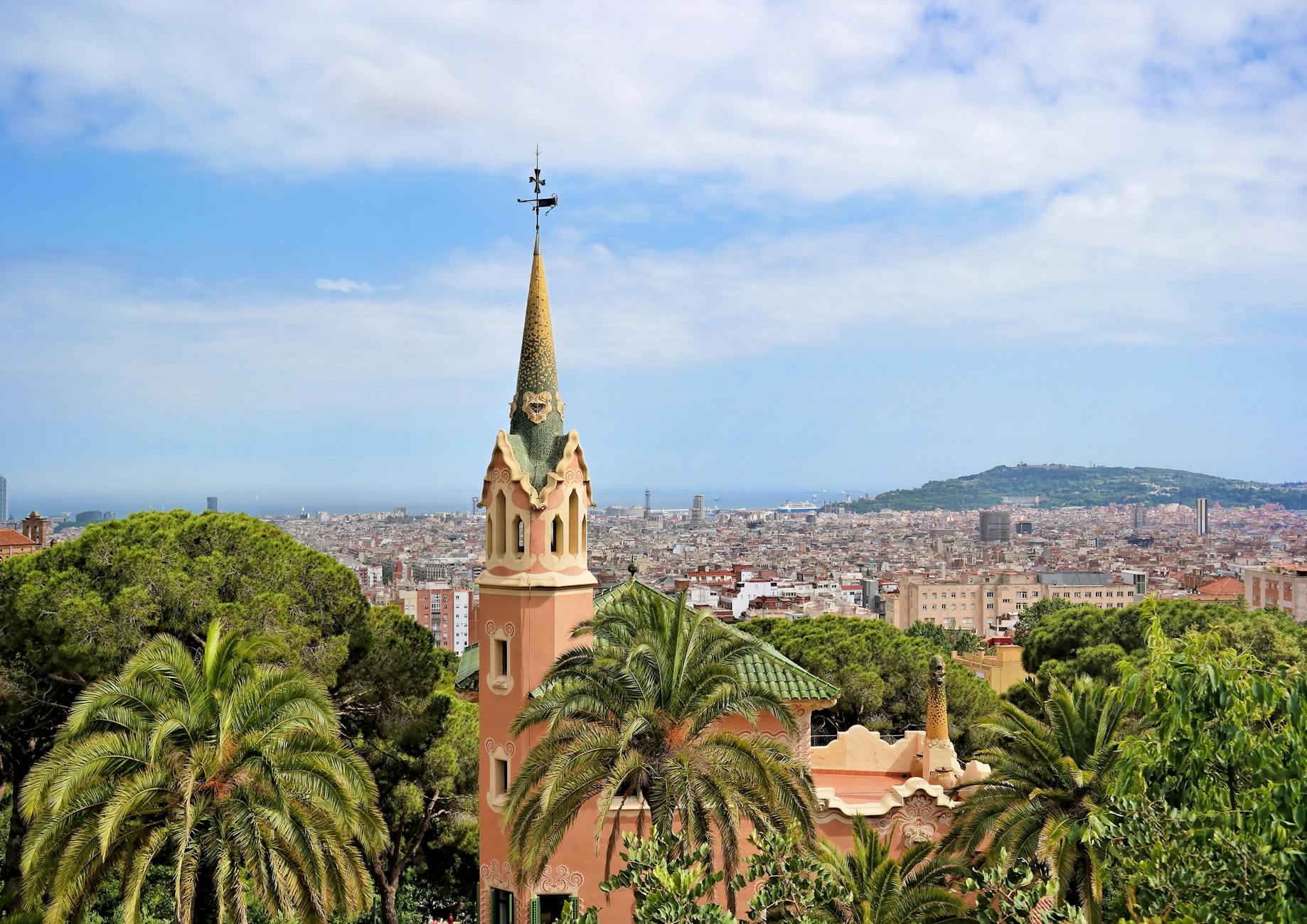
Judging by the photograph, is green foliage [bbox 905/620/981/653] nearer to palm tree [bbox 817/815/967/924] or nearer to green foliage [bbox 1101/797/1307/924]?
palm tree [bbox 817/815/967/924]

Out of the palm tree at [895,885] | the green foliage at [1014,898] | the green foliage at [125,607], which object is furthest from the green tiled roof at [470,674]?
the green foliage at [1014,898]

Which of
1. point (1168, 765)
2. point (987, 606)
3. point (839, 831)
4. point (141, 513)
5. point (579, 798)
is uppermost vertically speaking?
point (141, 513)

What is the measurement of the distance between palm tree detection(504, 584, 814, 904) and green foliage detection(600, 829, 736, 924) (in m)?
3.83

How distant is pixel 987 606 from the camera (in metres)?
148

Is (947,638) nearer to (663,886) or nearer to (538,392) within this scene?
(538,392)

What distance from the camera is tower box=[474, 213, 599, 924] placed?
54.9 feet

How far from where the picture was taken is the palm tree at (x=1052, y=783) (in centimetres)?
1391

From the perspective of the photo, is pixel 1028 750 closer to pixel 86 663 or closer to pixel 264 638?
pixel 264 638

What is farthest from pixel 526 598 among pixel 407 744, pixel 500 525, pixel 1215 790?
pixel 1215 790

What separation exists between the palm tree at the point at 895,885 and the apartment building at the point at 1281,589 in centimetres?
7750

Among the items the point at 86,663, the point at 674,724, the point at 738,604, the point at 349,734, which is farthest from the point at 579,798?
the point at 738,604

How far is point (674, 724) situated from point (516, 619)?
4.23 meters

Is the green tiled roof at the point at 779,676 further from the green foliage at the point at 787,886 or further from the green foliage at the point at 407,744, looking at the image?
the green foliage at the point at 787,886

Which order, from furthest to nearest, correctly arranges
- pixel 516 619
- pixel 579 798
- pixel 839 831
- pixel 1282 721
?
pixel 839 831 < pixel 516 619 < pixel 579 798 < pixel 1282 721
